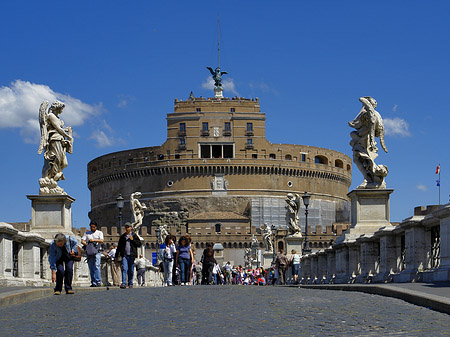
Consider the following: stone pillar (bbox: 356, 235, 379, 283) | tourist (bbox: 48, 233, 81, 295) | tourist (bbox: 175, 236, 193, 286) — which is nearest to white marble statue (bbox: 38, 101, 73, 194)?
tourist (bbox: 175, 236, 193, 286)

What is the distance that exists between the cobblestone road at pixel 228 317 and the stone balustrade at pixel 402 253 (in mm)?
1261

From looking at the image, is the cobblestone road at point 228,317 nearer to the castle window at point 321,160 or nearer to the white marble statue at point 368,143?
the white marble statue at point 368,143

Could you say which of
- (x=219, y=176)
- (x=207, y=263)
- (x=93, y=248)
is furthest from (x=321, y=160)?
(x=93, y=248)

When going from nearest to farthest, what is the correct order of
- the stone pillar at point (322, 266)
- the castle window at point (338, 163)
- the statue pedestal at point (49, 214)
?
the statue pedestal at point (49, 214)
the stone pillar at point (322, 266)
the castle window at point (338, 163)

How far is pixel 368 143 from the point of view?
1436 cm

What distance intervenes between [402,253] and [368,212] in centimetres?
238

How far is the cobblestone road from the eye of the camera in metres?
6.06

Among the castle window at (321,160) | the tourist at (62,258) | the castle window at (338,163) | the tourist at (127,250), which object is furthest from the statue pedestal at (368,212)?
the castle window at (338,163)

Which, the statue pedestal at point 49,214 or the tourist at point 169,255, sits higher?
the statue pedestal at point 49,214

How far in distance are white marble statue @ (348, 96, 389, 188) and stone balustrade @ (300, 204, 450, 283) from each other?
3.61ft

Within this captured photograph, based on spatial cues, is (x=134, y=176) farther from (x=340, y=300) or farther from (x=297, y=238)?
(x=340, y=300)

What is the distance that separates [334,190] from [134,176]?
22920mm

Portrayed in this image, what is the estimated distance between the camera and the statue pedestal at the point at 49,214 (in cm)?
1467

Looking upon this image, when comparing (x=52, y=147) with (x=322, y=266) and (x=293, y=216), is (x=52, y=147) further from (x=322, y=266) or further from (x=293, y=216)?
(x=293, y=216)
